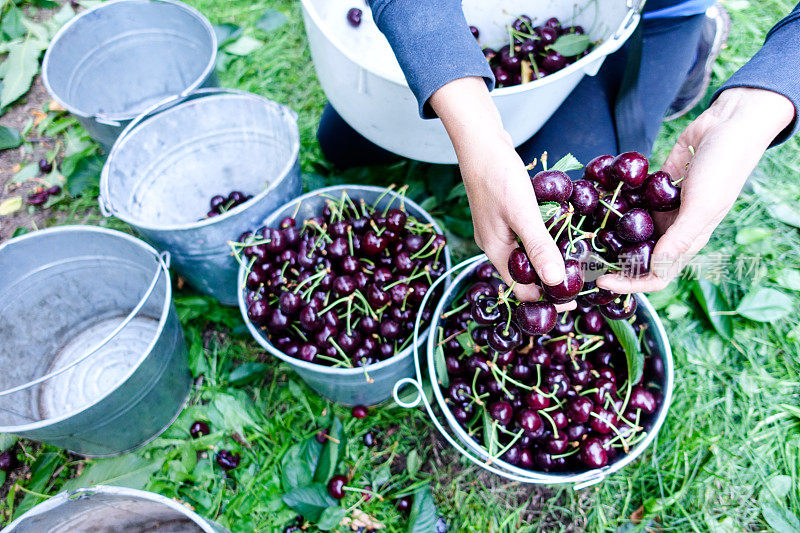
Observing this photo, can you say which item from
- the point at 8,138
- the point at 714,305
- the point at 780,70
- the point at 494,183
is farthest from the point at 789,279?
the point at 8,138

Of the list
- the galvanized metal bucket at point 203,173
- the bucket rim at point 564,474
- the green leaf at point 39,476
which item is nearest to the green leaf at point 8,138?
the galvanized metal bucket at point 203,173

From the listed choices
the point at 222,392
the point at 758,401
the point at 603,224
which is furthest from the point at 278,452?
the point at 758,401

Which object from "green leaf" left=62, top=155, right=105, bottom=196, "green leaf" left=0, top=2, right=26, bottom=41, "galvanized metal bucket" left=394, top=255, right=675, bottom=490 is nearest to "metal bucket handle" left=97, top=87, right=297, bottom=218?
"green leaf" left=62, top=155, right=105, bottom=196

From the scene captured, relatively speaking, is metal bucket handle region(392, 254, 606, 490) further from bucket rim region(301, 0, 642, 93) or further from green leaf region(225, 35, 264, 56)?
green leaf region(225, 35, 264, 56)

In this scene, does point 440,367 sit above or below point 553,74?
below

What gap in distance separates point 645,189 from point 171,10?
7.68 feet

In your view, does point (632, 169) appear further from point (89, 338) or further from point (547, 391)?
point (89, 338)

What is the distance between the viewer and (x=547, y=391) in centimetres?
161

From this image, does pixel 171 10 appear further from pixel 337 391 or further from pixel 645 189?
pixel 645 189

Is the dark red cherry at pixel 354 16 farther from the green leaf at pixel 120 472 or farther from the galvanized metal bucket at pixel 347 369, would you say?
the green leaf at pixel 120 472

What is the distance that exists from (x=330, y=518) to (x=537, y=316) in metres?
1.04

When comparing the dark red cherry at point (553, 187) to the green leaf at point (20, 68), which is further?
the green leaf at point (20, 68)

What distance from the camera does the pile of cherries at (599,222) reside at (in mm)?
1184

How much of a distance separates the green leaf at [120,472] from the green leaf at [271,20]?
249cm
